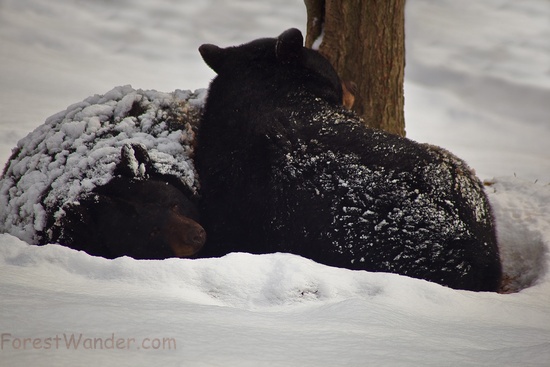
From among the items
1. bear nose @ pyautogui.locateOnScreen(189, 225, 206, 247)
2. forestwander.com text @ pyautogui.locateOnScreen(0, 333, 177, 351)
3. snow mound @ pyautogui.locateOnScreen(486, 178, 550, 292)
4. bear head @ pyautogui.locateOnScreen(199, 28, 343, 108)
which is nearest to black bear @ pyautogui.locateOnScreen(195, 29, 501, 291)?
bear head @ pyautogui.locateOnScreen(199, 28, 343, 108)

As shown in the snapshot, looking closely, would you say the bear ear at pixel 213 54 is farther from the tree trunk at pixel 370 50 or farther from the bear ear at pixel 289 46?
the tree trunk at pixel 370 50

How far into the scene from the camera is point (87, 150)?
3.38 meters

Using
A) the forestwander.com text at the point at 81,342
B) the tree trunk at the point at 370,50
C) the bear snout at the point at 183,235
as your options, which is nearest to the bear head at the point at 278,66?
the tree trunk at the point at 370,50

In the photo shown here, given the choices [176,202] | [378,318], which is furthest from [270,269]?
[176,202]

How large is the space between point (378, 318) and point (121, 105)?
2.43 m

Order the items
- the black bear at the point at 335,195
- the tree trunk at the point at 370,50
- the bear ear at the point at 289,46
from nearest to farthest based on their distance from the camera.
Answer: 1. the black bear at the point at 335,195
2. the bear ear at the point at 289,46
3. the tree trunk at the point at 370,50

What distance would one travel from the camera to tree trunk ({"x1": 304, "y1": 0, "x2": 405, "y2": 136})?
4.62 m

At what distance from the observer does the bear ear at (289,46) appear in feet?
12.0

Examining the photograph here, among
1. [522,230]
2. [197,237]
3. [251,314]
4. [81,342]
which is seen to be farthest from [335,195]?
[522,230]

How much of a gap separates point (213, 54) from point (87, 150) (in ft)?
3.70

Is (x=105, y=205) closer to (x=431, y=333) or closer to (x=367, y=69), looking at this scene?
(x=431, y=333)

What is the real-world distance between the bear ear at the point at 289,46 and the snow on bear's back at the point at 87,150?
675mm

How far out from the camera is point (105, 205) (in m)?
3.11

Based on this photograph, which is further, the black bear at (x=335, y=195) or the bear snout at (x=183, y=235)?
the bear snout at (x=183, y=235)
